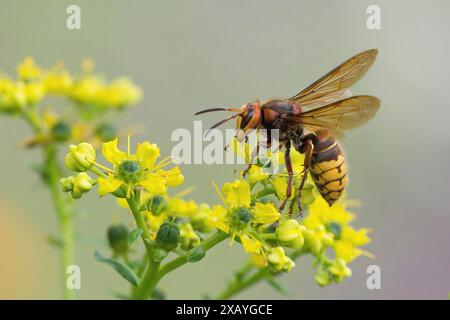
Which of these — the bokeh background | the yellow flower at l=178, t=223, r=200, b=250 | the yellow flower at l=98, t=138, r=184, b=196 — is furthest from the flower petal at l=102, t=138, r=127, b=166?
the bokeh background

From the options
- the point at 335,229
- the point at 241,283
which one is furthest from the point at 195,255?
the point at 335,229

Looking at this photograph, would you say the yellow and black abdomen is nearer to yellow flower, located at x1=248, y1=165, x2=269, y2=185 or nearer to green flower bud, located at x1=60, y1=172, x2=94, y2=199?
yellow flower, located at x1=248, y1=165, x2=269, y2=185

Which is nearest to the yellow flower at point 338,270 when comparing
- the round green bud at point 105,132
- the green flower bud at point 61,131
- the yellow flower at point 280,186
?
the yellow flower at point 280,186

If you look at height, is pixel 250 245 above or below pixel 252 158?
below

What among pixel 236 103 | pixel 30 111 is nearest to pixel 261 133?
pixel 30 111

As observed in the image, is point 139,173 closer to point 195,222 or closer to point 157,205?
point 157,205

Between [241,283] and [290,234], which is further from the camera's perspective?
[241,283]

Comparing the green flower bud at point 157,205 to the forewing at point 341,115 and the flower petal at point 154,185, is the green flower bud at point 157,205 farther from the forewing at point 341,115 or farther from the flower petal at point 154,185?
the forewing at point 341,115
